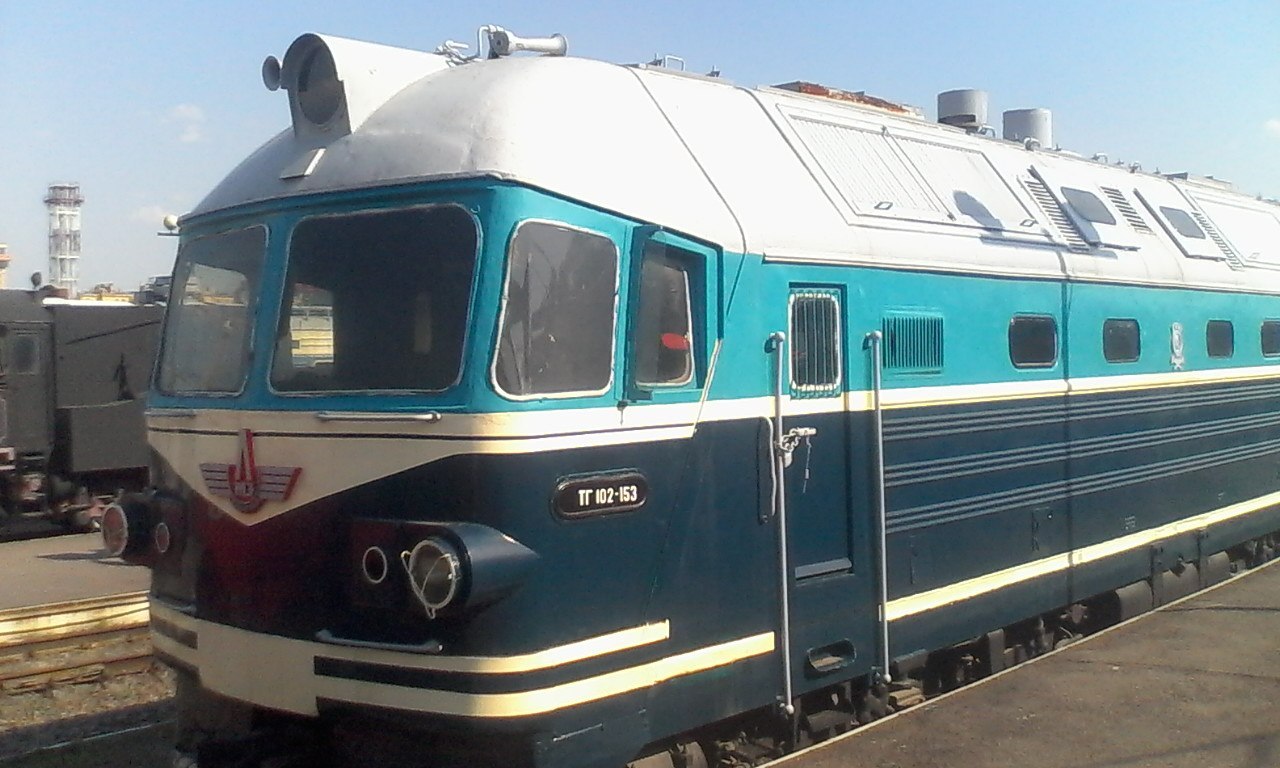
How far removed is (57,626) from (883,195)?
23.9 feet

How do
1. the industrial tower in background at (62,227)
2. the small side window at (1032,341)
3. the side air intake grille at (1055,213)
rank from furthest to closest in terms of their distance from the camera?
the industrial tower in background at (62,227), the side air intake grille at (1055,213), the small side window at (1032,341)

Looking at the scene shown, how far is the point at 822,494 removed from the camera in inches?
252

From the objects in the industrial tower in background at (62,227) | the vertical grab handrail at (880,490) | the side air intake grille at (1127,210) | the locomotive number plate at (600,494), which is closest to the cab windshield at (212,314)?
the locomotive number plate at (600,494)

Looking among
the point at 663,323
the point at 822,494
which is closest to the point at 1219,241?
the point at 822,494

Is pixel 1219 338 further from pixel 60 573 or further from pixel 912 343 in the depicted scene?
pixel 60 573

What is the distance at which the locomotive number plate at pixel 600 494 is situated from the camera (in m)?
5.09

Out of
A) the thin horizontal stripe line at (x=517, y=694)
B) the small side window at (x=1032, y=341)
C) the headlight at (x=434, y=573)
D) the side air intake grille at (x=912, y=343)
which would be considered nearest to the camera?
the headlight at (x=434, y=573)

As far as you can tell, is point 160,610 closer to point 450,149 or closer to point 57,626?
point 450,149

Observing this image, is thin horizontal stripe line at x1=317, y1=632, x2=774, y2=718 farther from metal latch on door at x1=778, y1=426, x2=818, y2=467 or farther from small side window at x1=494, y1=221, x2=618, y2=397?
small side window at x1=494, y1=221, x2=618, y2=397

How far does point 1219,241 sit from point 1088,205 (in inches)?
97.7

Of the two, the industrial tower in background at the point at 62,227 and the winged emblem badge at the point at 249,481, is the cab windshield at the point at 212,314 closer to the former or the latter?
the winged emblem badge at the point at 249,481

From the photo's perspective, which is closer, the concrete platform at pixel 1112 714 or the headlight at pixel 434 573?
the headlight at pixel 434 573

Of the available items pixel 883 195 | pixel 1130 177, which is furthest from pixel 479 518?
pixel 1130 177

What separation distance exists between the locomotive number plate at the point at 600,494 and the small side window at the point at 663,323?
16.8 inches
